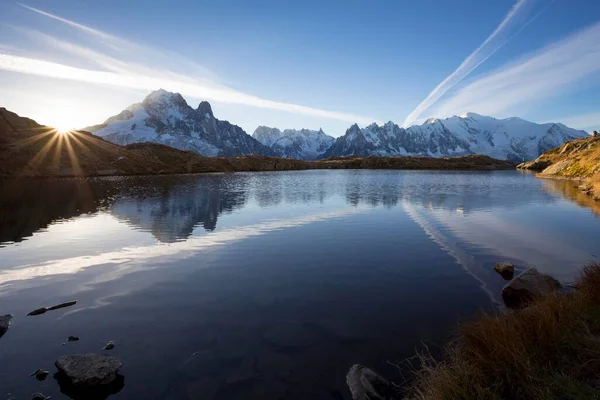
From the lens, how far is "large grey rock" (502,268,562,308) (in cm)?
1470

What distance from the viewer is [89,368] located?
10508 mm

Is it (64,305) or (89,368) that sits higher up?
(89,368)

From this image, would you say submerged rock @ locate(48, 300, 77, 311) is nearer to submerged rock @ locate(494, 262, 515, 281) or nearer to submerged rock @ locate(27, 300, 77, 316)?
submerged rock @ locate(27, 300, 77, 316)

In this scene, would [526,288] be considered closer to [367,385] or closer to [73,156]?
[367,385]

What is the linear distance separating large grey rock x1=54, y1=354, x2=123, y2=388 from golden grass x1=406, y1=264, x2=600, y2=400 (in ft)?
28.8

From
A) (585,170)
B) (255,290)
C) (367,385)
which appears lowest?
(255,290)

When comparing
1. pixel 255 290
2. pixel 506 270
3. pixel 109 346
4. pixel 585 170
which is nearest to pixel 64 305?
pixel 109 346

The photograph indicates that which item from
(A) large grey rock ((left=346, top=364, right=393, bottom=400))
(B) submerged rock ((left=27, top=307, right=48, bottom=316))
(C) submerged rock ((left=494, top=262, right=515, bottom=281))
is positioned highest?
(C) submerged rock ((left=494, top=262, right=515, bottom=281))

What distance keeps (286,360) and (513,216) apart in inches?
1441

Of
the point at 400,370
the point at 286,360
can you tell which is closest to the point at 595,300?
the point at 400,370

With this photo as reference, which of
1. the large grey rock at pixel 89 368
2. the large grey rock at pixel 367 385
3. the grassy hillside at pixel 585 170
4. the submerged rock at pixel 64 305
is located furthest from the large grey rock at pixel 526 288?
the grassy hillside at pixel 585 170

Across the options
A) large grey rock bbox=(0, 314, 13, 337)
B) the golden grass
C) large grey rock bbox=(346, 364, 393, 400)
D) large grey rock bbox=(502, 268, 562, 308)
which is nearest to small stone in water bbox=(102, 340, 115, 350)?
large grey rock bbox=(0, 314, 13, 337)

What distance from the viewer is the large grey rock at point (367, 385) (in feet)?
30.6

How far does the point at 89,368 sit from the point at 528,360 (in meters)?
12.0
